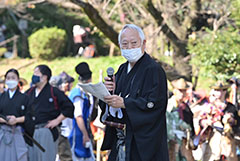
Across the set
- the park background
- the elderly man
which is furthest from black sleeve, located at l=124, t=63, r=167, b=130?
the park background

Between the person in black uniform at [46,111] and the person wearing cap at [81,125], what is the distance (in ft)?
2.53

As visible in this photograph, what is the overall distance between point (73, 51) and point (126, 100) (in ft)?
74.2

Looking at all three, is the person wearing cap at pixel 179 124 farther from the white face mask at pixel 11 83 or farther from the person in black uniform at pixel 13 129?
the white face mask at pixel 11 83

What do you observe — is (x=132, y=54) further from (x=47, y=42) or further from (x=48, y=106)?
(x=47, y=42)

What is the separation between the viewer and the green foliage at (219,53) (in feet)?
32.7

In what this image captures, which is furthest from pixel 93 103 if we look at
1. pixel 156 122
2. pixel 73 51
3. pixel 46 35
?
pixel 73 51

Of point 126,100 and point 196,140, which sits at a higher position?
point 126,100

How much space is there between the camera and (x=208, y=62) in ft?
33.7

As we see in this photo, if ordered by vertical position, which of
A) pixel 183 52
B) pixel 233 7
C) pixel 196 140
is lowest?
pixel 196 140

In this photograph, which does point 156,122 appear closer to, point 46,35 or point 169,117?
point 169,117

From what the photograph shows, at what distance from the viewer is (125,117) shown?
455 cm

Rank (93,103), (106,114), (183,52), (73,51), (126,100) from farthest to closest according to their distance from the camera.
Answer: (73,51)
(183,52)
(93,103)
(106,114)
(126,100)

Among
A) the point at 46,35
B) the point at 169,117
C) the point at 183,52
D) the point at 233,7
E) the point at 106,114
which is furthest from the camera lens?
the point at 46,35

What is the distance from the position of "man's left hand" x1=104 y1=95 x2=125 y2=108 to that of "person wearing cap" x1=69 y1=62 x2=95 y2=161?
372 cm
